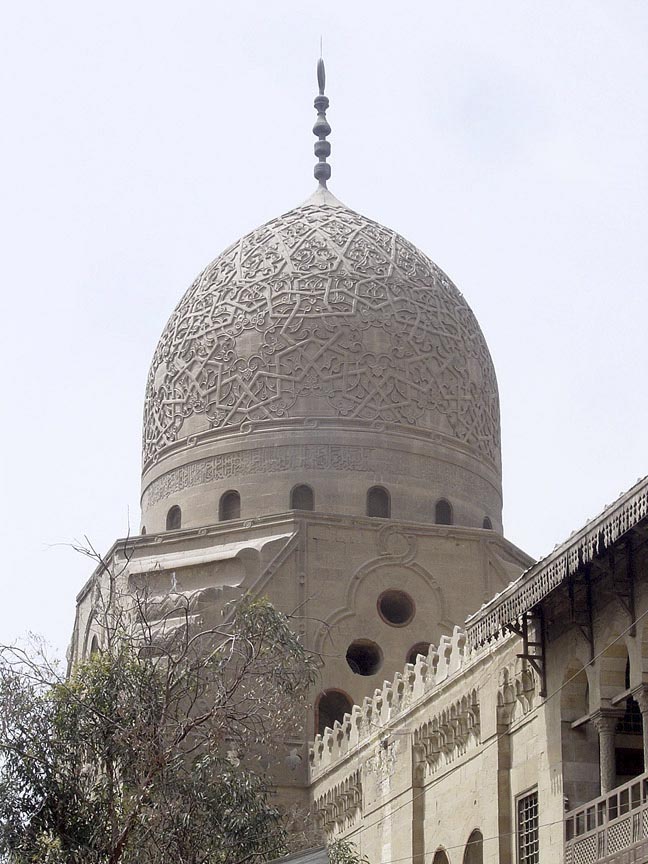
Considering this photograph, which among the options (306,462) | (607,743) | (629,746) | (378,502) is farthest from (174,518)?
(607,743)

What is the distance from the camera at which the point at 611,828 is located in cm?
1569

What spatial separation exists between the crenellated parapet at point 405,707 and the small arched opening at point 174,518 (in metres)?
4.89

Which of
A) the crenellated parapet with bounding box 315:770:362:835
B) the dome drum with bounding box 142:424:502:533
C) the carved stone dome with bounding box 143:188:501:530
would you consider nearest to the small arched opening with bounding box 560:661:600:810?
the crenellated parapet with bounding box 315:770:362:835

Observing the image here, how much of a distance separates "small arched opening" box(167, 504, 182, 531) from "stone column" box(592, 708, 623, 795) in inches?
482

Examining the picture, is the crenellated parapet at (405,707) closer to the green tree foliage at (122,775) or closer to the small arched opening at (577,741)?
the small arched opening at (577,741)

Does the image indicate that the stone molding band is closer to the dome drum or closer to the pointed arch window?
the dome drum

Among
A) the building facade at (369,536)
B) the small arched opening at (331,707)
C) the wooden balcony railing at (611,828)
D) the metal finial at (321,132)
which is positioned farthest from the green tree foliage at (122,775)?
the metal finial at (321,132)

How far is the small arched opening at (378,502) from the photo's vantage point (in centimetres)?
2731

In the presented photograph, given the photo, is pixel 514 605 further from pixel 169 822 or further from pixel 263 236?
pixel 263 236

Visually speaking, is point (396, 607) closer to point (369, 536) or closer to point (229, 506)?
point (369, 536)

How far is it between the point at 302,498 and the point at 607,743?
36.3 feet

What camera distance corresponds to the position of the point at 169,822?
14.2 m

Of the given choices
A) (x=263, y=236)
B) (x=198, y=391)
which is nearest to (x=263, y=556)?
(x=198, y=391)

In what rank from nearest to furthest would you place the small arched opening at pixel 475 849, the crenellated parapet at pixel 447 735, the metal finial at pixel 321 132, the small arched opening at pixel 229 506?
the small arched opening at pixel 475 849
the crenellated parapet at pixel 447 735
the small arched opening at pixel 229 506
the metal finial at pixel 321 132
